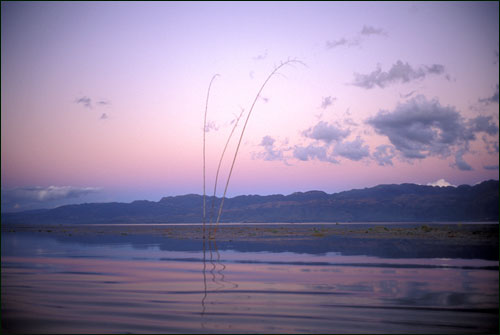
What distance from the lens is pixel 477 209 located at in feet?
641

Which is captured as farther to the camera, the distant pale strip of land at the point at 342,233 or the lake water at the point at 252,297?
the distant pale strip of land at the point at 342,233

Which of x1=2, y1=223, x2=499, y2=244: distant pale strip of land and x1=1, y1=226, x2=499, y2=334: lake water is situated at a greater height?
x1=1, y1=226, x2=499, y2=334: lake water

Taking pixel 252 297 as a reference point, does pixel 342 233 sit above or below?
below

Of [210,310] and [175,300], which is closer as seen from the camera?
[210,310]

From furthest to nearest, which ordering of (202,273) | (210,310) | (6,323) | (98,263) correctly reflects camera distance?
(98,263) → (202,273) → (210,310) → (6,323)

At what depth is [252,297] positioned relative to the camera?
400 inches

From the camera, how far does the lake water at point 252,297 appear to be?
7.70 m

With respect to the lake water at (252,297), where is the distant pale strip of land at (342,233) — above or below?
below

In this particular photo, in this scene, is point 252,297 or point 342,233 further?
point 342,233

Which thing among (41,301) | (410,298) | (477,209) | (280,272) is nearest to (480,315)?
(410,298)

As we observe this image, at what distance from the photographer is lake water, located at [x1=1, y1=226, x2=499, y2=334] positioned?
770cm

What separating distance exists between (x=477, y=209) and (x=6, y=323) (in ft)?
705

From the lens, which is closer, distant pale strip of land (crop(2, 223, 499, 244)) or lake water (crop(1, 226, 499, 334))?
lake water (crop(1, 226, 499, 334))

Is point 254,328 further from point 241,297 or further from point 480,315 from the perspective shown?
point 480,315
